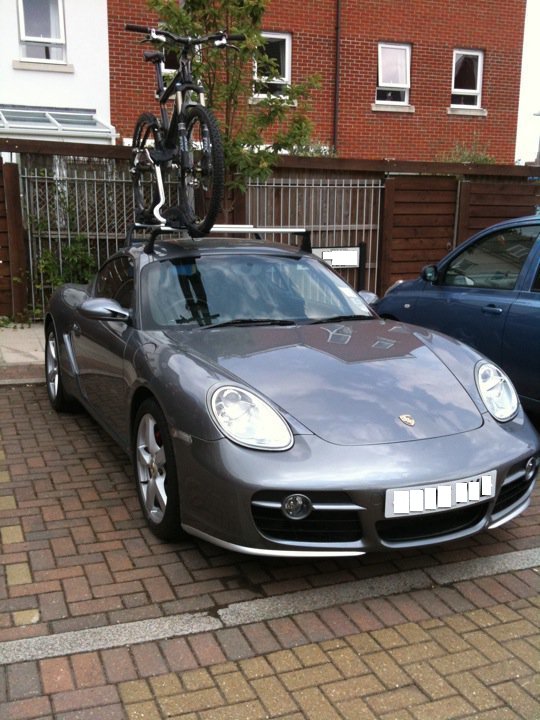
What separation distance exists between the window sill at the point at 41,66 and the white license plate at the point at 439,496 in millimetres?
12484

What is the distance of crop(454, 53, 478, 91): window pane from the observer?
53.6 feet

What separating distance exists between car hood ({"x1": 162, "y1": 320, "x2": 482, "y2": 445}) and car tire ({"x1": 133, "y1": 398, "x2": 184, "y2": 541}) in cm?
40

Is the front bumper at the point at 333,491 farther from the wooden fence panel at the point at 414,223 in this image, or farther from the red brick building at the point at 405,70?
the red brick building at the point at 405,70

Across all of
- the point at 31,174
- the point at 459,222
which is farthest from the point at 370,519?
the point at 459,222

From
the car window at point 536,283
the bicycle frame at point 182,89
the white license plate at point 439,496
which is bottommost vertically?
the white license plate at point 439,496

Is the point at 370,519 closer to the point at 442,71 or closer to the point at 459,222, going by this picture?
the point at 459,222

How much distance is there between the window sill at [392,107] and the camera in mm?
15595

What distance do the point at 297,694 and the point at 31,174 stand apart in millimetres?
7815

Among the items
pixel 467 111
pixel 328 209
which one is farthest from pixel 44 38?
pixel 467 111

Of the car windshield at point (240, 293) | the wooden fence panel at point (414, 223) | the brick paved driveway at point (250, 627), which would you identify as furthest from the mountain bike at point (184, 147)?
the wooden fence panel at point (414, 223)

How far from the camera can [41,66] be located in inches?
515

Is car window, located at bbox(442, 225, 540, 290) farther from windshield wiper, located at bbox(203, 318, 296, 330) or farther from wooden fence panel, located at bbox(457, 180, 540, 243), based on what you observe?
wooden fence panel, located at bbox(457, 180, 540, 243)

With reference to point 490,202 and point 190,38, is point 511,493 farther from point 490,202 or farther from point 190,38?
point 490,202

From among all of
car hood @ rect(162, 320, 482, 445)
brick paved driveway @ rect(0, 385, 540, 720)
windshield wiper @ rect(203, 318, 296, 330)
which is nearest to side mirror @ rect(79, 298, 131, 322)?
car hood @ rect(162, 320, 482, 445)
